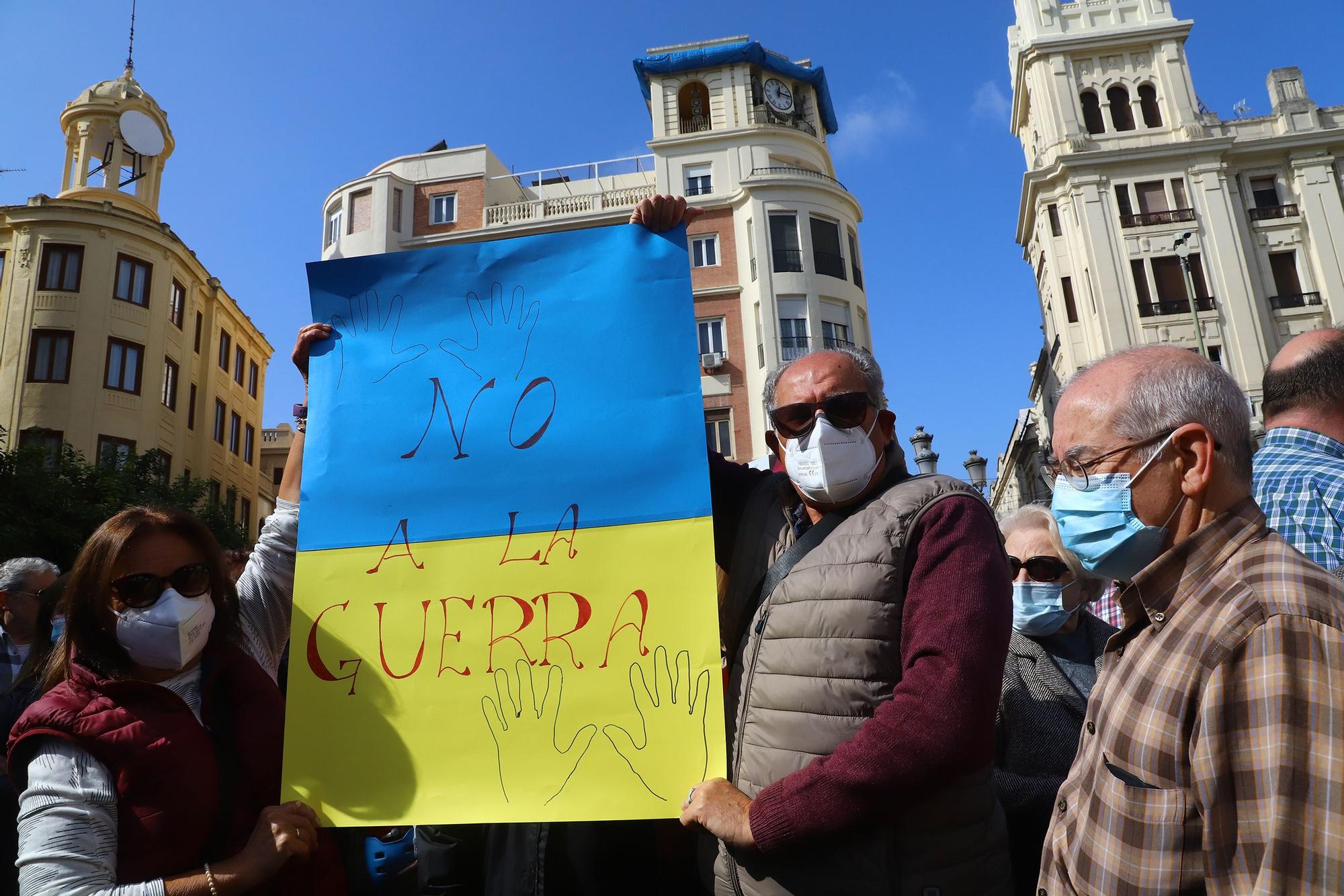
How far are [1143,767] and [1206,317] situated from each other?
3071 centimetres

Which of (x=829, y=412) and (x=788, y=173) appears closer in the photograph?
(x=829, y=412)

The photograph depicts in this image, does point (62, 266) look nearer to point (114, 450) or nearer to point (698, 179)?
point (114, 450)

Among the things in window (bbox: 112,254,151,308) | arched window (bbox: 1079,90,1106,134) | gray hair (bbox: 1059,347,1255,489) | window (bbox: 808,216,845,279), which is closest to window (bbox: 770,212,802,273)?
window (bbox: 808,216,845,279)

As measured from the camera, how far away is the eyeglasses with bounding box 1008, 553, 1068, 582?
2803 millimetres

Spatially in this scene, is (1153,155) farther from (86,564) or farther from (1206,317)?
(86,564)

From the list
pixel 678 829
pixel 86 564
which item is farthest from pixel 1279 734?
pixel 86 564

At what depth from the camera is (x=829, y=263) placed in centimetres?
2686

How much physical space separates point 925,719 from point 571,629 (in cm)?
86

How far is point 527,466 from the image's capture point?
2150 mm

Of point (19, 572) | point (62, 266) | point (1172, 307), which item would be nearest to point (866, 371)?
point (19, 572)

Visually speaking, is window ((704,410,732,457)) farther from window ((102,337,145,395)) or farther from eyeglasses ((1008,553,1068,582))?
eyeglasses ((1008,553,1068,582))

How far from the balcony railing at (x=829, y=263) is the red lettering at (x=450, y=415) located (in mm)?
25301

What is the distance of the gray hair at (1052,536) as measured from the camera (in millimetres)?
2830

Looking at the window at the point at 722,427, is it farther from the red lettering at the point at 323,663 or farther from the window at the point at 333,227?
the red lettering at the point at 323,663
